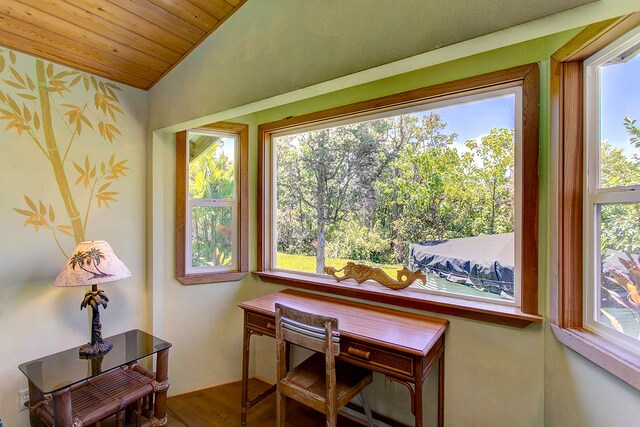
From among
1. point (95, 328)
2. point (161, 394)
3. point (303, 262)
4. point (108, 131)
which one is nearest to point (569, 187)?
point (303, 262)

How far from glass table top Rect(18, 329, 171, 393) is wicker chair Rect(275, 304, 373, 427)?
83 centimetres

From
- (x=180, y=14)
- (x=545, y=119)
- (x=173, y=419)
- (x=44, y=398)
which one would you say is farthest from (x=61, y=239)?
(x=545, y=119)

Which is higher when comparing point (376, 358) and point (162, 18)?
point (162, 18)

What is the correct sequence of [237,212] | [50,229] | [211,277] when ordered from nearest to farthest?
[50,229] < [211,277] < [237,212]

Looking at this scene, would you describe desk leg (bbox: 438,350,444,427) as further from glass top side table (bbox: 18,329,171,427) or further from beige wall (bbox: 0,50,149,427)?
beige wall (bbox: 0,50,149,427)

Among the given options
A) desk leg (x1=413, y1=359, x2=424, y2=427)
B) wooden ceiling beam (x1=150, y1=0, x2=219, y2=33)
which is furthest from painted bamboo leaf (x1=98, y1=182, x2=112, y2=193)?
desk leg (x1=413, y1=359, x2=424, y2=427)

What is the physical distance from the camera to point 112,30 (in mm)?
1688

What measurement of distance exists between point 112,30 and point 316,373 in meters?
2.32

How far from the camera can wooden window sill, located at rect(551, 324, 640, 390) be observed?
1.00 m

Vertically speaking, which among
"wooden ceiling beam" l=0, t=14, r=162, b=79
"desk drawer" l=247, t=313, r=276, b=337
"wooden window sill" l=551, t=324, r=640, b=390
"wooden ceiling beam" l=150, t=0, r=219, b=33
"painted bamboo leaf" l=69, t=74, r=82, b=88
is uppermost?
"wooden ceiling beam" l=150, t=0, r=219, b=33

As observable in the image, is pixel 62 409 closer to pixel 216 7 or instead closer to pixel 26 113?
pixel 26 113

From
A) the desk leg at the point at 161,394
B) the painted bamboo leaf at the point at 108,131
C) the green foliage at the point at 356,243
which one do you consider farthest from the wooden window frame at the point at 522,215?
the painted bamboo leaf at the point at 108,131

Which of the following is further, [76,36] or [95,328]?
[95,328]

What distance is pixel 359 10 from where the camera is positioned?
49.4 inches
